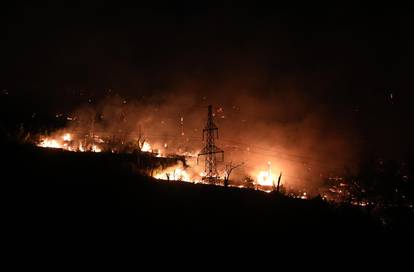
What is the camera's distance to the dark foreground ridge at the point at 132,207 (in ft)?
49.8

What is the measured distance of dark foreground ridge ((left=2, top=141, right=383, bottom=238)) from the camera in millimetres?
15188

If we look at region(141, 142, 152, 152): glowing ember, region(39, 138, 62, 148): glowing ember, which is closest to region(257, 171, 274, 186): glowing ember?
region(141, 142, 152, 152): glowing ember

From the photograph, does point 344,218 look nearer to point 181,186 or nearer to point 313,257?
point 313,257

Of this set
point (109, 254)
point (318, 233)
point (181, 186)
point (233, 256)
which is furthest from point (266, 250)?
point (181, 186)

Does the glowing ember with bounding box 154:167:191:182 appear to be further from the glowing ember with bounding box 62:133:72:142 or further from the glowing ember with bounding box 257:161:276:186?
the glowing ember with bounding box 62:133:72:142

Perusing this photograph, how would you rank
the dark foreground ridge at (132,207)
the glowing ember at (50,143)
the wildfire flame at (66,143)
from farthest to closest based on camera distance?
the wildfire flame at (66,143) → the glowing ember at (50,143) → the dark foreground ridge at (132,207)

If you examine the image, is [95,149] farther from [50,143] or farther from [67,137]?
[50,143]

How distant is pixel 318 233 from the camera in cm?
2012

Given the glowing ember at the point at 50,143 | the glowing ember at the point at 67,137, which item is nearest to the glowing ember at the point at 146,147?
the glowing ember at the point at 67,137

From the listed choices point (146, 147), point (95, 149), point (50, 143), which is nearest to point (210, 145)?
point (95, 149)

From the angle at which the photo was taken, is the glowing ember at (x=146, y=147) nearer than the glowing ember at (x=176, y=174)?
No

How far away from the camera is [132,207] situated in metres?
17.8

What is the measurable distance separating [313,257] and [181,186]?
11195mm

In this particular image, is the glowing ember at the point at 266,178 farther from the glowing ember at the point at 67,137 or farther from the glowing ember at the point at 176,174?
the glowing ember at the point at 67,137
